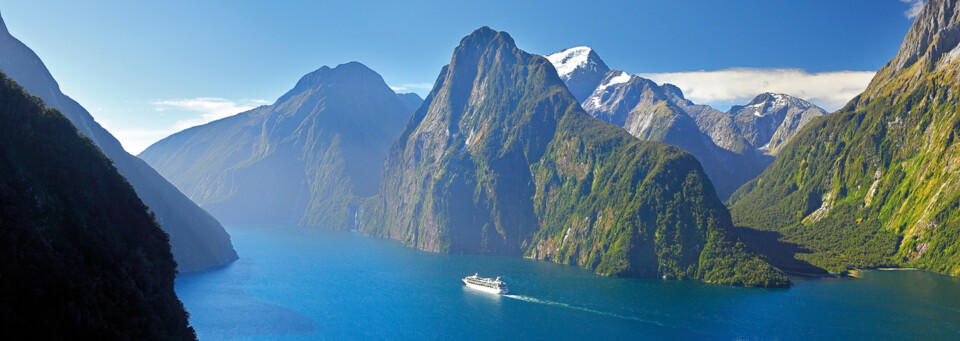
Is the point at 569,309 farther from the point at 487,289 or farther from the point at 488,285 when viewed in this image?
the point at 488,285

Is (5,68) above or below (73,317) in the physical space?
above

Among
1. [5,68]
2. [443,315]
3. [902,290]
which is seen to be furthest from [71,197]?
[902,290]

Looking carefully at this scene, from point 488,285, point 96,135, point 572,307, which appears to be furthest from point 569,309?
point 96,135

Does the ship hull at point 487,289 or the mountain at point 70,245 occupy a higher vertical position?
the mountain at point 70,245

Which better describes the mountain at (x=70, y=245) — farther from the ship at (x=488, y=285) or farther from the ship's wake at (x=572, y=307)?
the ship at (x=488, y=285)

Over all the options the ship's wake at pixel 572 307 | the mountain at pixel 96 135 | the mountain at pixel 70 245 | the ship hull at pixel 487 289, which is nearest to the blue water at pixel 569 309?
the ship's wake at pixel 572 307

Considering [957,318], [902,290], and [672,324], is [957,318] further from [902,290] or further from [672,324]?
[672,324]
